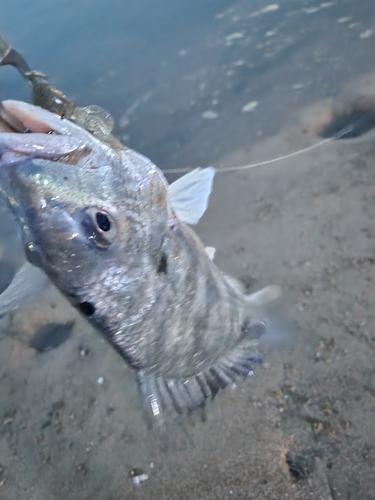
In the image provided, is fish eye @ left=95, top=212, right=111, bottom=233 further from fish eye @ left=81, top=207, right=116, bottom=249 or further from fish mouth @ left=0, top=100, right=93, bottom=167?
fish mouth @ left=0, top=100, right=93, bottom=167

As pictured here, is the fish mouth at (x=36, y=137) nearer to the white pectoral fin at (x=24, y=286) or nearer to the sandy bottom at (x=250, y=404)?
the white pectoral fin at (x=24, y=286)

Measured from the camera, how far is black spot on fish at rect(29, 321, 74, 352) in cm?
299

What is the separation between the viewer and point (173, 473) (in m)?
2.38

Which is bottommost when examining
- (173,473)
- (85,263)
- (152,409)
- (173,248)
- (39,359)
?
(173,473)

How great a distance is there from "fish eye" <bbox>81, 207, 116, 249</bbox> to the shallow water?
A: 46cm

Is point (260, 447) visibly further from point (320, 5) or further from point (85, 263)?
point (320, 5)

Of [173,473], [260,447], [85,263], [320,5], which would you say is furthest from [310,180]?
[320,5]

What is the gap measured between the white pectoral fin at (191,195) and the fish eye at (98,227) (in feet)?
1.57

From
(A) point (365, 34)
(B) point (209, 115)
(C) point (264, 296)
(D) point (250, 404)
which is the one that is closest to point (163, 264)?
(C) point (264, 296)

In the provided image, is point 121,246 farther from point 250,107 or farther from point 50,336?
point 250,107

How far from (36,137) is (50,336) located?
236 centimetres

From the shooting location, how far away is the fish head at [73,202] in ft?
3.15

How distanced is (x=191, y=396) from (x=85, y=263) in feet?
2.53

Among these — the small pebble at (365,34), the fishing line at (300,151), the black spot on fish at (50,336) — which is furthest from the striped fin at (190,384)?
the small pebble at (365,34)
